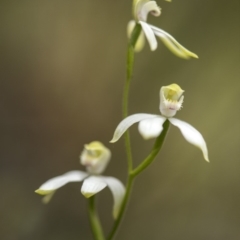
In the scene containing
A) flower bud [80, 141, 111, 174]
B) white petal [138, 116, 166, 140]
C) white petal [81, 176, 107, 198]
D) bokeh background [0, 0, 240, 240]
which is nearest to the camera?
white petal [138, 116, 166, 140]

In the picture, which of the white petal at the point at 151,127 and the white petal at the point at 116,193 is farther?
the white petal at the point at 116,193

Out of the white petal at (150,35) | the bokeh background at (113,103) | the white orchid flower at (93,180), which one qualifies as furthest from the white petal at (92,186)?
the bokeh background at (113,103)

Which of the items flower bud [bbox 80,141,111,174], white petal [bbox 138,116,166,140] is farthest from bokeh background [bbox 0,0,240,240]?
white petal [bbox 138,116,166,140]

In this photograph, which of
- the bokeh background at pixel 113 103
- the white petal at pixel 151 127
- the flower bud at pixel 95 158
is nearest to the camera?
the white petal at pixel 151 127

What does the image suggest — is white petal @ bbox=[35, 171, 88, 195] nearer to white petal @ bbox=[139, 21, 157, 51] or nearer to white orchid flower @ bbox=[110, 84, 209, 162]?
white orchid flower @ bbox=[110, 84, 209, 162]

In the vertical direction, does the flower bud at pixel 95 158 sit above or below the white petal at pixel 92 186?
above

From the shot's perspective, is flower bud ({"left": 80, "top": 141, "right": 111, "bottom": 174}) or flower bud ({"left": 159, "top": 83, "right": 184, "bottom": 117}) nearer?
flower bud ({"left": 159, "top": 83, "right": 184, "bottom": 117})

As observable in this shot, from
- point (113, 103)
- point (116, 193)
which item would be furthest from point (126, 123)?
point (113, 103)

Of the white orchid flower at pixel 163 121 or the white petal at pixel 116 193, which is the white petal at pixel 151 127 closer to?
the white orchid flower at pixel 163 121
